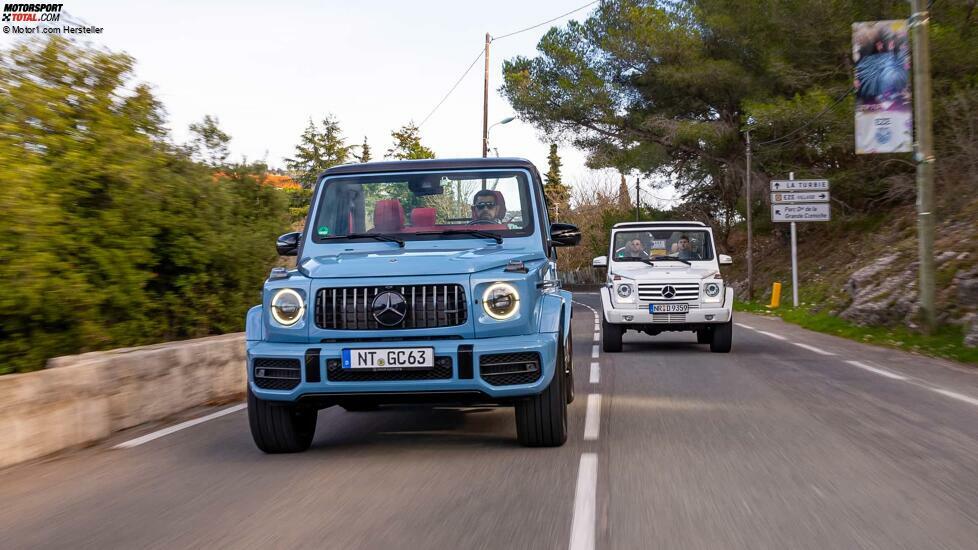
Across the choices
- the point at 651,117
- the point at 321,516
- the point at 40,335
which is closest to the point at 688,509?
the point at 321,516

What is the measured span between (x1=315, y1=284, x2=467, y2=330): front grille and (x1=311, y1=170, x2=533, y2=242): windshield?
1.25 meters

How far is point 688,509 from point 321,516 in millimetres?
1874

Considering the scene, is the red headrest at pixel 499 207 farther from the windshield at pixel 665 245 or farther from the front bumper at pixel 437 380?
the windshield at pixel 665 245

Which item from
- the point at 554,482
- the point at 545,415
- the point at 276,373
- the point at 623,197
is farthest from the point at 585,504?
the point at 623,197

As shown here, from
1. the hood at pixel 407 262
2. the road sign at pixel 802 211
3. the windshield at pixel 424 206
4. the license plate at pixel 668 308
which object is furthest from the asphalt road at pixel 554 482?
the road sign at pixel 802 211

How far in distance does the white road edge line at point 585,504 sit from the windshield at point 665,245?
946 cm

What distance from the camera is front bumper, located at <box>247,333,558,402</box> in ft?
20.4

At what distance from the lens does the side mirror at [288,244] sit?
7.72 metres

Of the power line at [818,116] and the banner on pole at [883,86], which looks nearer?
the banner on pole at [883,86]

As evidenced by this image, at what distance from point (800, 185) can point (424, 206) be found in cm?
2641

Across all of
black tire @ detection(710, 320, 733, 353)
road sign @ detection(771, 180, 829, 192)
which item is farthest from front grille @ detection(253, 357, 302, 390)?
road sign @ detection(771, 180, 829, 192)

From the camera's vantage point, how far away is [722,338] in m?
15.1

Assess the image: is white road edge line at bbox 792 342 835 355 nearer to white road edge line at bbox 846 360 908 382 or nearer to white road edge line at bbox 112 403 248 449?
white road edge line at bbox 846 360 908 382

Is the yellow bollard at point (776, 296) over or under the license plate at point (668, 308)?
under
